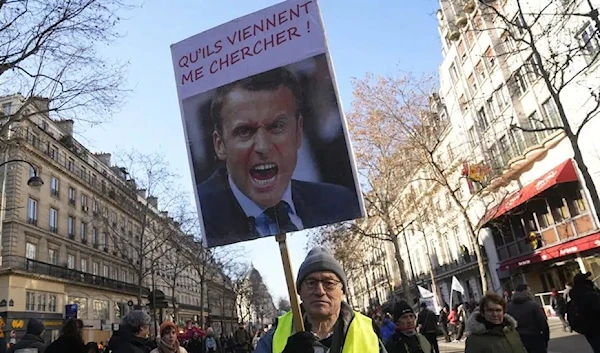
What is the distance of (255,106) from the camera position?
3.76m

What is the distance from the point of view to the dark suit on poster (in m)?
3.48

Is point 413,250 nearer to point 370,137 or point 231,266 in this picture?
point 231,266

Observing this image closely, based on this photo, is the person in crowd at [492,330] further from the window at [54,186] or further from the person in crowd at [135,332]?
the window at [54,186]

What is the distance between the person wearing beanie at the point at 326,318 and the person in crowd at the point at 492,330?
2.59m

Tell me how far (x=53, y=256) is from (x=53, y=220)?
9.60 ft

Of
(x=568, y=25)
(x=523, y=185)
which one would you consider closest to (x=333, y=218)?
A: (x=568, y=25)

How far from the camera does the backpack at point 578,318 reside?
6.13m

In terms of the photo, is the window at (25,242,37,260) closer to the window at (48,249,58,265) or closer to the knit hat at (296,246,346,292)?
the window at (48,249,58,265)

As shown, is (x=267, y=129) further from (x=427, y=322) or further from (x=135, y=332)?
(x=427, y=322)

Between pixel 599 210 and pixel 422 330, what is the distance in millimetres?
5596

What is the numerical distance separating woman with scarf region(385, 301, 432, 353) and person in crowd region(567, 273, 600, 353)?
2.73 metres

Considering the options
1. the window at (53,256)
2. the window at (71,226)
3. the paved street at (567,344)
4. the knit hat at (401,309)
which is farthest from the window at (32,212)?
the knit hat at (401,309)

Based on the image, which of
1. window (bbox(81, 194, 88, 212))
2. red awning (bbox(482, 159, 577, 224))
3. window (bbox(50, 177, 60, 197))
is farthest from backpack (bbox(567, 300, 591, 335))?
window (bbox(81, 194, 88, 212))

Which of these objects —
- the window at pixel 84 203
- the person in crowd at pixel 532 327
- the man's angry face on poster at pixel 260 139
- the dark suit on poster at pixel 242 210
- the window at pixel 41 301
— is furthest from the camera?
the window at pixel 84 203
